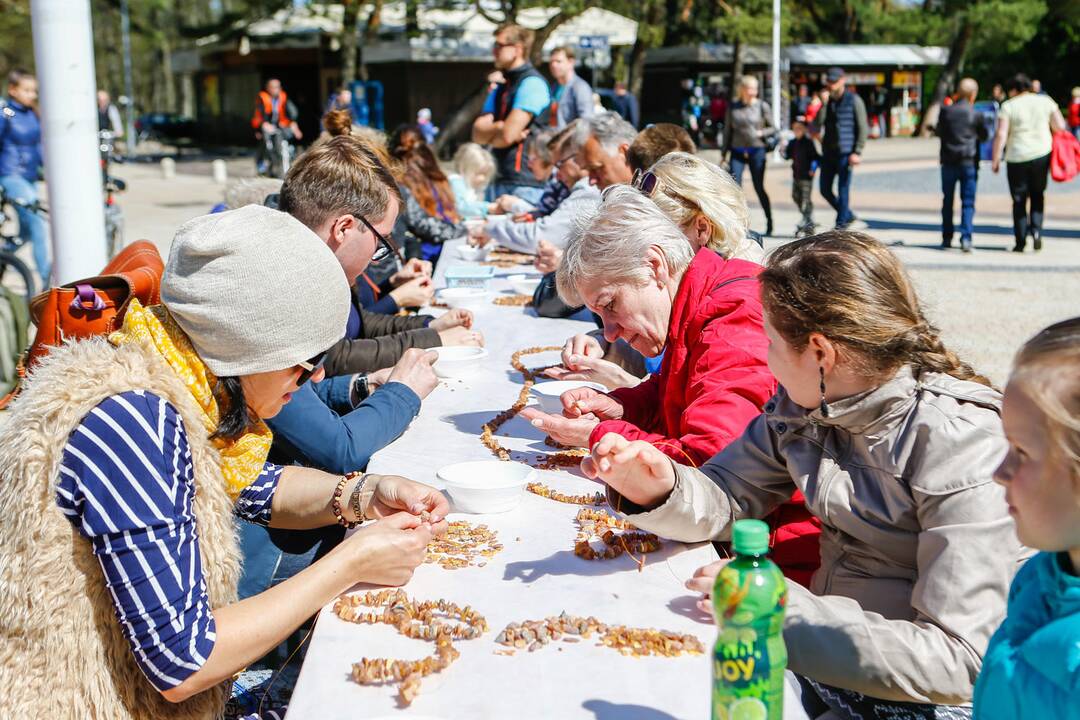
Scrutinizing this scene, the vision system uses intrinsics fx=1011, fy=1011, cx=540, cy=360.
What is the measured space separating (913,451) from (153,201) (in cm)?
2012

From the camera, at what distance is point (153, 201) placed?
781 inches

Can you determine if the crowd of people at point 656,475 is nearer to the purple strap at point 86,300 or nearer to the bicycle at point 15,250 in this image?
the purple strap at point 86,300

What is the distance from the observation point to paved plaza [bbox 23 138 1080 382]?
7.88m

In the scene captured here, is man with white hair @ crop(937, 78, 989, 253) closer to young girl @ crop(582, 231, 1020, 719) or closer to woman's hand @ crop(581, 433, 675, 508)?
young girl @ crop(582, 231, 1020, 719)

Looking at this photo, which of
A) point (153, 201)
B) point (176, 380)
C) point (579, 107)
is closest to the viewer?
point (176, 380)

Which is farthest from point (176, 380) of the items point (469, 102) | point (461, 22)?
point (461, 22)

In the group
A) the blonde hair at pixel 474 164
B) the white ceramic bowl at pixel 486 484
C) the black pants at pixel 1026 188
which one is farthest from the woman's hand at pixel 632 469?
the black pants at pixel 1026 188

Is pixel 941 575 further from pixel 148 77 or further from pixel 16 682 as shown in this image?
pixel 148 77

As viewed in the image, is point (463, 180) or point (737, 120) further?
point (737, 120)

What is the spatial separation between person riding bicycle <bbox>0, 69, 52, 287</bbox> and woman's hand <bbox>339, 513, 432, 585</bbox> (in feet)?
28.3

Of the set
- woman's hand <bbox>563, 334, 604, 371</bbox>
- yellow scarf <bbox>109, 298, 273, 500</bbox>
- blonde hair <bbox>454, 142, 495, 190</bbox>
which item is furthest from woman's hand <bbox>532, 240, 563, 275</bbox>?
blonde hair <bbox>454, 142, 495, 190</bbox>

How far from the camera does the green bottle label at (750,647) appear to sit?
1.21 metres

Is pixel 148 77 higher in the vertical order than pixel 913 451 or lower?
higher

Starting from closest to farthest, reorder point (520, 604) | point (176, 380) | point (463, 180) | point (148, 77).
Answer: point (176, 380), point (520, 604), point (463, 180), point (148, 77)
